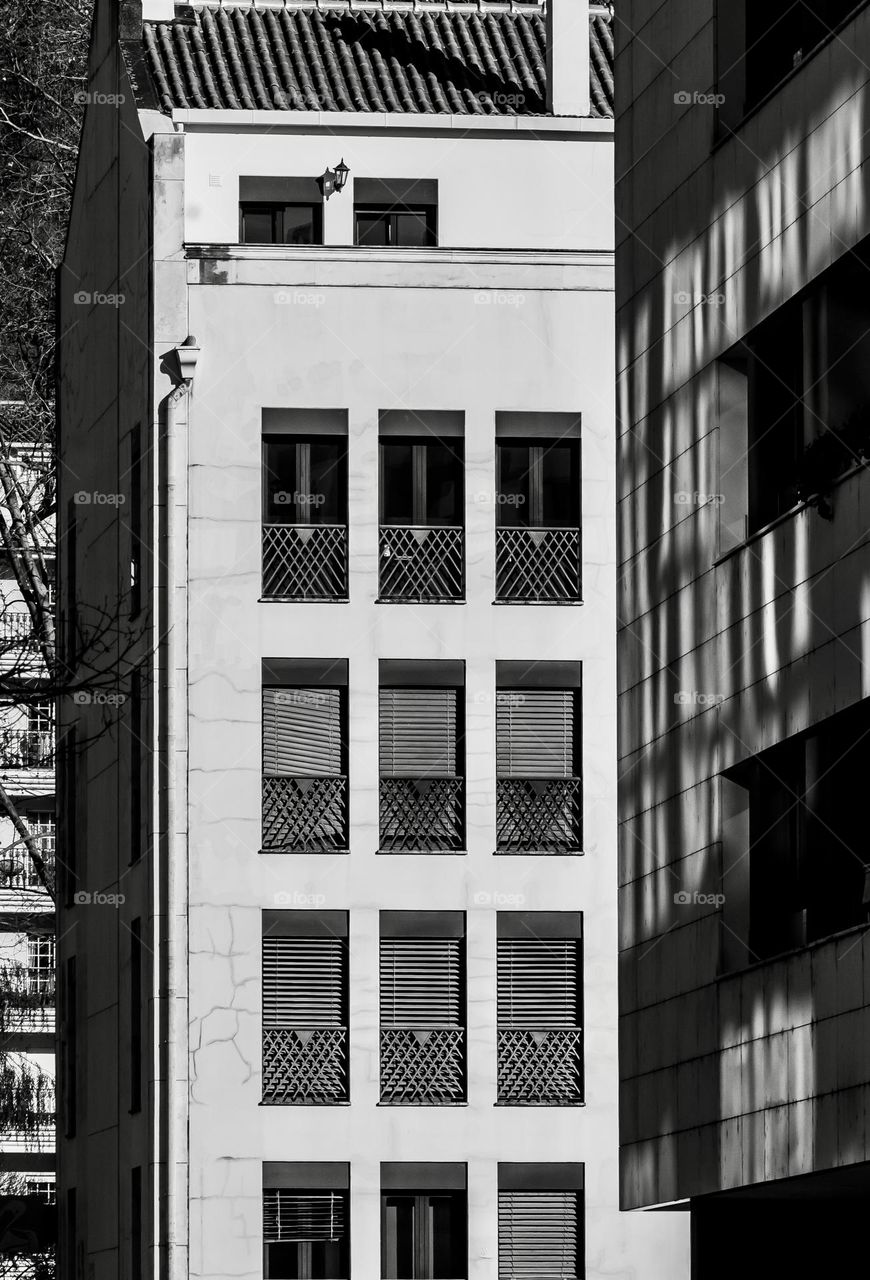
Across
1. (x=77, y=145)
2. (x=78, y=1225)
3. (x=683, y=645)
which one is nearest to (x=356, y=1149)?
(x=78, y=1225)

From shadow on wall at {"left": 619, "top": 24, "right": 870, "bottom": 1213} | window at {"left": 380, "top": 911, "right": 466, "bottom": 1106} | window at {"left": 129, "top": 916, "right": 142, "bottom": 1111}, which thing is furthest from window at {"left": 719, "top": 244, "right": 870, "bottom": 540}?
window at {"left": 129, "top": 916, "right": 142, "bottom": 1111}

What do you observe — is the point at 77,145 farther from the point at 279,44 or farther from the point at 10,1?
the point at 279,44

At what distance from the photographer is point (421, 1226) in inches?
1401

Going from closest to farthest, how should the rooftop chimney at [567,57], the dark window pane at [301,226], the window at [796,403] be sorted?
the window at [796,403], the dark window pane at [301,226], the rooftop chimney at [567,57]

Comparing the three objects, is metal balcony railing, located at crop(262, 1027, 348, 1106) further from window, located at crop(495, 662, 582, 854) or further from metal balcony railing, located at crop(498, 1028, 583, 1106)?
window, located at crop(495, 662, 582, 854)

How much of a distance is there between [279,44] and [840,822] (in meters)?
23.9

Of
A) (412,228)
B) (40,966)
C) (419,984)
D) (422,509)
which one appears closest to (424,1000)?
(419,984)

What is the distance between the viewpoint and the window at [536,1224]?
117 feet

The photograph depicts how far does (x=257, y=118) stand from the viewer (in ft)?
132

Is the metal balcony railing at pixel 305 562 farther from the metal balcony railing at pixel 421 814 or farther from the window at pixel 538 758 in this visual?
the metal balcony railing at pixel 421 814

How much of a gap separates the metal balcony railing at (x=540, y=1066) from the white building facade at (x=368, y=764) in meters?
0.05

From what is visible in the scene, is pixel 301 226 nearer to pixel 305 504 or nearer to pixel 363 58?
pixel 363 58

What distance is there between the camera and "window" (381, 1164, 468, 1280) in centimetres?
3556

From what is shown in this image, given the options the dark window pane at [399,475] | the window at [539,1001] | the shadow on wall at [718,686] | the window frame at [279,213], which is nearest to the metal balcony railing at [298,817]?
the window at [539,1001]
